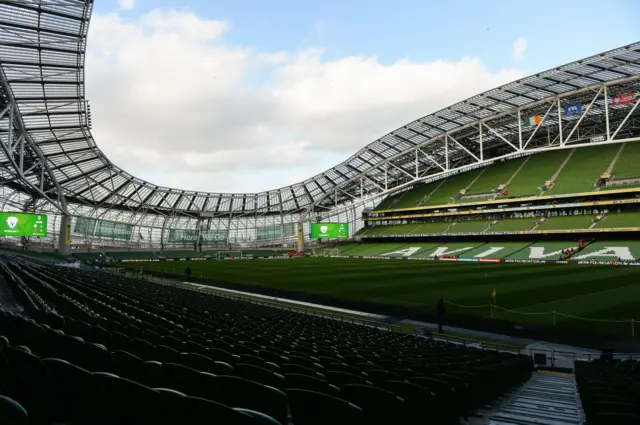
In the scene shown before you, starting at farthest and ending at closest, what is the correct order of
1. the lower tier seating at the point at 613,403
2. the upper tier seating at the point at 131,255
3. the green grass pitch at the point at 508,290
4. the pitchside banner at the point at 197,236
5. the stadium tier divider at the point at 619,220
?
the pitchside banner at the point at 197,236 → the upper tier seating at the point at 131,255 → the stadium tier divider at the point at 619,220 → the green grass pitch at the point at 508,290 → the lower tier seating at the point at 613,403

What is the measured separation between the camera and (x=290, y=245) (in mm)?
100125

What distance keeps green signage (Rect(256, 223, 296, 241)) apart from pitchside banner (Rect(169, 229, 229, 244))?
7963mm

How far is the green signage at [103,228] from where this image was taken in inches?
3108

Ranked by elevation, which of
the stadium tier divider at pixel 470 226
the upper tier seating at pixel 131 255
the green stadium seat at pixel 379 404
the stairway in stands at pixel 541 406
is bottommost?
the stairway in stands at pixel 541 406

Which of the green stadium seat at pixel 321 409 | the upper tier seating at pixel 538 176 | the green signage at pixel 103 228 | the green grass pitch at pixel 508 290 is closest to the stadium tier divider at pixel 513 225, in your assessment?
the upper tier seating at pixel 538 176

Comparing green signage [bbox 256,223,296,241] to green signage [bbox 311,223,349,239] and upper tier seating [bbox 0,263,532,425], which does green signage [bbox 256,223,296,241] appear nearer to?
green signage [bbox 311,223,349,239]

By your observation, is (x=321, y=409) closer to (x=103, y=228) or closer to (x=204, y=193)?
(x=204, y=193)

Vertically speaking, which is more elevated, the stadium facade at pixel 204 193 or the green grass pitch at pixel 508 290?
the stadium facade at pixel 204 193

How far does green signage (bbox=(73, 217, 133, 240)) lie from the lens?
7894 cm

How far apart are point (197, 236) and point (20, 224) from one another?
163 feet

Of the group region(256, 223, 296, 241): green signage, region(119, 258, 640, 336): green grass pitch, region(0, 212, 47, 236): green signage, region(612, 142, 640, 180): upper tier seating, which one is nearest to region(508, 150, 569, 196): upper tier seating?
region(612, 142, 640, 180): upper tier seating

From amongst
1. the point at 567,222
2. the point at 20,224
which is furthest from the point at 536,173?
the point at 20,224

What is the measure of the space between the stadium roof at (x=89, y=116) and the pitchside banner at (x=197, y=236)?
23.3 feet

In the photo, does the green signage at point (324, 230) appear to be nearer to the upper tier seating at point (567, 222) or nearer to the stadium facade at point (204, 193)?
the stadium facade at point (204, 193)
